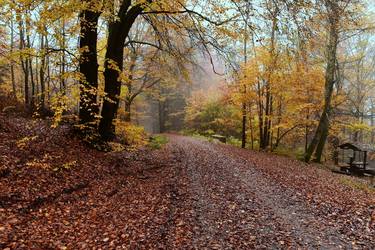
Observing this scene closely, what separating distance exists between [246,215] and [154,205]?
1.94 metres

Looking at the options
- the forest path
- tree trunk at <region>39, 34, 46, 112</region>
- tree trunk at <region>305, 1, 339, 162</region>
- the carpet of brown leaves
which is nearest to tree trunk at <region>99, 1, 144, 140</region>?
the carpet of brown leaves

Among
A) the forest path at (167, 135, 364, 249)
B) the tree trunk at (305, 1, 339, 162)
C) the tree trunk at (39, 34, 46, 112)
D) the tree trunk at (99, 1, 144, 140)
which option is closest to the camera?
the forest path at (167, 135, 364, 249)

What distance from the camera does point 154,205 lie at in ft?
22.3

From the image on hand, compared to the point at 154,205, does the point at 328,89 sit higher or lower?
higher

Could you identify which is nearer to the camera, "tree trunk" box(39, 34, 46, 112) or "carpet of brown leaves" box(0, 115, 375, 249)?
"carpet of brown leaves" box(0, 115, 375, 249)

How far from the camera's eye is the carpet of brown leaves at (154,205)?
17.0 feet

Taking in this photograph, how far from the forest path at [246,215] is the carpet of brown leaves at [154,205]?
2cm

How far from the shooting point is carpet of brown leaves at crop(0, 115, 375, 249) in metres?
5.19

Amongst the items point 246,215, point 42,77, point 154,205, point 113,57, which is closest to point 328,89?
point 113,57

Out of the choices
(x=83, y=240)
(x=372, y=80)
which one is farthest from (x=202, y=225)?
(x=372, y=80)

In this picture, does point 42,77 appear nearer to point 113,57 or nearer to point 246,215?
point 113,57

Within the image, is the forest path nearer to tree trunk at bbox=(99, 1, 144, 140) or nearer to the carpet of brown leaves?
the carpet of brown leaves

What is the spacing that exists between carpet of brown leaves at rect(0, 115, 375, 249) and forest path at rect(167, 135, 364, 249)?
0.06 ft

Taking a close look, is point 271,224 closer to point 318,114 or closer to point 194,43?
point 194,43
